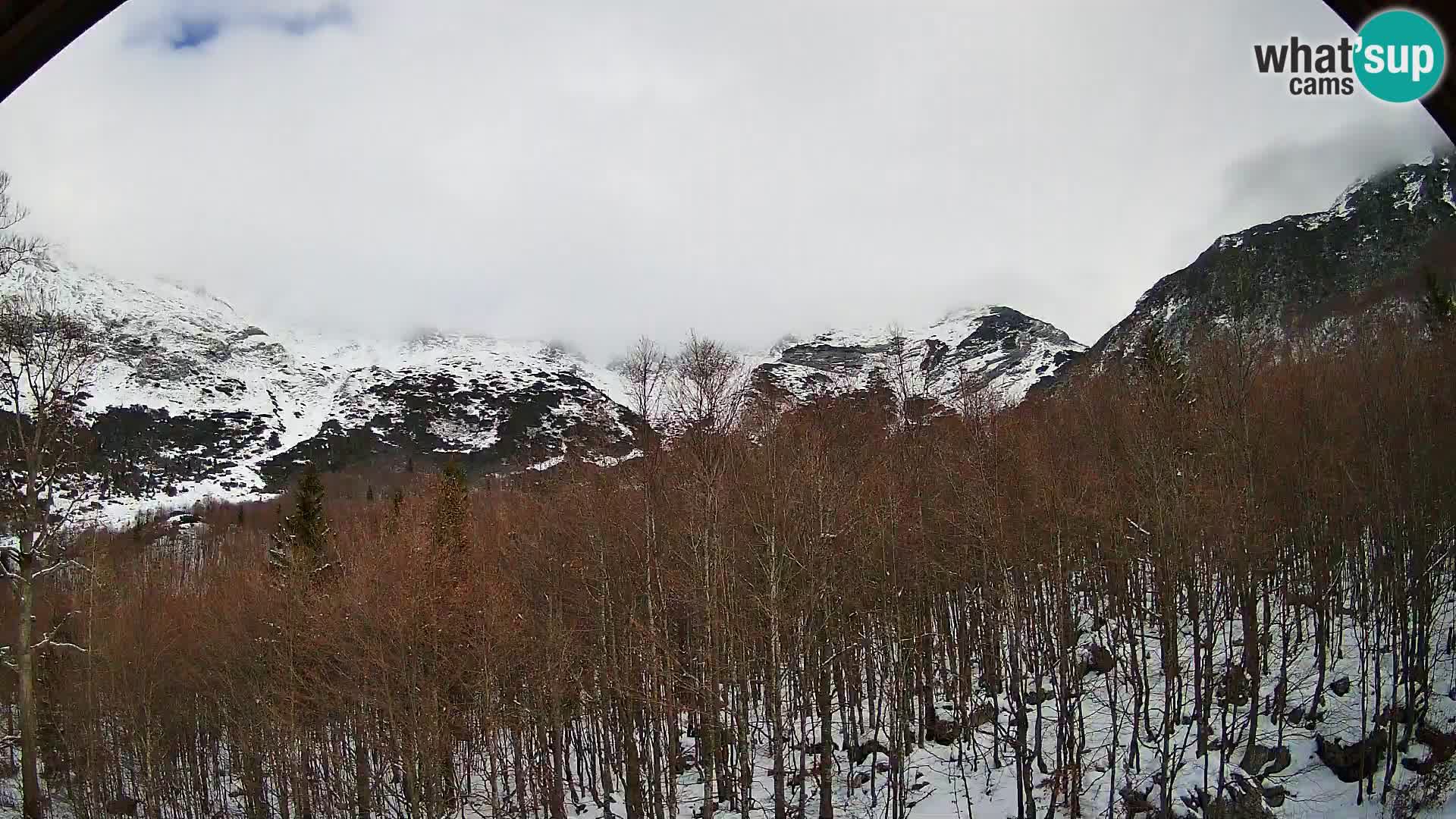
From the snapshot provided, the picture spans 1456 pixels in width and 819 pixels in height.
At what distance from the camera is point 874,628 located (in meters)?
26.2

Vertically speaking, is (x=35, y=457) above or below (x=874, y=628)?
above

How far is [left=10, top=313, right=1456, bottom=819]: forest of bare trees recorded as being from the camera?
19547 mm

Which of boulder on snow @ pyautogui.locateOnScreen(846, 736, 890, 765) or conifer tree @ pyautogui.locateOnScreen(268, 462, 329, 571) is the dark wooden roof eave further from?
conifer tree @ pyautogui.locateOnScreen(268, 462, 329, 571)

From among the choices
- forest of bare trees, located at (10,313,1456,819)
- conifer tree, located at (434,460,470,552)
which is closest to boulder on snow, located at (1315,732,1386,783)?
forest of bare trees, located at (10,313,1456,819)

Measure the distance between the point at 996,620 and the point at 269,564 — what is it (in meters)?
29.5

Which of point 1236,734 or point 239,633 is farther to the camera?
point 239,633

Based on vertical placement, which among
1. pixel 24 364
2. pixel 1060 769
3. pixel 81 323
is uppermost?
pixel 81 323

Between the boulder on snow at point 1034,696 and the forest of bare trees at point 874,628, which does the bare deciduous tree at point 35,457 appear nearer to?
the forest of bare trees at point 874,628

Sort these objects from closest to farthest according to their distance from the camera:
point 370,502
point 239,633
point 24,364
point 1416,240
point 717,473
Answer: point 24,364 < point 717,473 < point 239,633 < point 370,502 < point 1416,240

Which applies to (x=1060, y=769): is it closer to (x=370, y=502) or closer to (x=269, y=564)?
(x=269, y=564)

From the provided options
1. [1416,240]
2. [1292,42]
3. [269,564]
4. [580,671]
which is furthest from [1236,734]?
[1416,240]

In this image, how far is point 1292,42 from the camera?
3.94 meters

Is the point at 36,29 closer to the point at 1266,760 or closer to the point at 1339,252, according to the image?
the point at 1266,760

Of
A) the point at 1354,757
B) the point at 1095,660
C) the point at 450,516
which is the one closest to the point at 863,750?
the point at 1095,660
